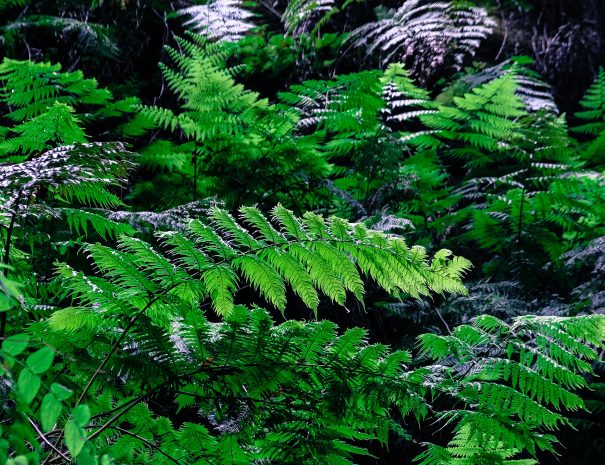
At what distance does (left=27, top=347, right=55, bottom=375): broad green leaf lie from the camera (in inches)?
27.7

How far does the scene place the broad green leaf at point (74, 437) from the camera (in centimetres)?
71

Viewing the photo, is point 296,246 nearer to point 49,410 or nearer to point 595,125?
point 49,410

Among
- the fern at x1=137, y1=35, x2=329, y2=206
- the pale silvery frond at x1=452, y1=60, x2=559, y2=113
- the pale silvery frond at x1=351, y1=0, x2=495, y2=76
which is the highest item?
the pale silvery frond at x1=351, y1=0, x2=495, y2=76

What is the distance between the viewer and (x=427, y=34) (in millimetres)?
4801

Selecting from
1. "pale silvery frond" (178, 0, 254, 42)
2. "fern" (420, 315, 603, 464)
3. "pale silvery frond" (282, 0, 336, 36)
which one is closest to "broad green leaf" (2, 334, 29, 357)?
"fern" (420, 315, 603, 464)

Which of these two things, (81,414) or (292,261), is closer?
(81,414)

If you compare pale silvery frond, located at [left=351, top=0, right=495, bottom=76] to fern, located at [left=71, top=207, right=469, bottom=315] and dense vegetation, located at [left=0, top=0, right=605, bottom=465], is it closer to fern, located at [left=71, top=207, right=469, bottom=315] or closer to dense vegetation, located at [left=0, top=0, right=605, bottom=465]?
dense vegetation, located at [left=0, top=0, right=605, bottom=465]

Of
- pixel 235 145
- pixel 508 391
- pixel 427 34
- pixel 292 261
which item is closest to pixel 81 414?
pixel 292 261

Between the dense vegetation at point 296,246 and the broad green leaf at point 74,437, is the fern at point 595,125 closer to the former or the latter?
the dense vegetation at point 296,246

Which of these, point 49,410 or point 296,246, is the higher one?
point 49,410

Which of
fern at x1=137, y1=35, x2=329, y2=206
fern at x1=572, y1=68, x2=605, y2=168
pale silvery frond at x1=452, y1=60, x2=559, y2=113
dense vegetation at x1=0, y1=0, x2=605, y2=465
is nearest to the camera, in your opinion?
dense vegetation at x1=0, y1=0, x2=605, y2=465

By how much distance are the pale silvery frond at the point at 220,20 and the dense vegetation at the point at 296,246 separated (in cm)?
3

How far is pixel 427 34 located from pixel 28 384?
4660 mm

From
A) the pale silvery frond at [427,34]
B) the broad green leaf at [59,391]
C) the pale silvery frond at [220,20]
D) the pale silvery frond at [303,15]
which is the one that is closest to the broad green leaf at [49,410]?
the broad green leaf at [59,391]
